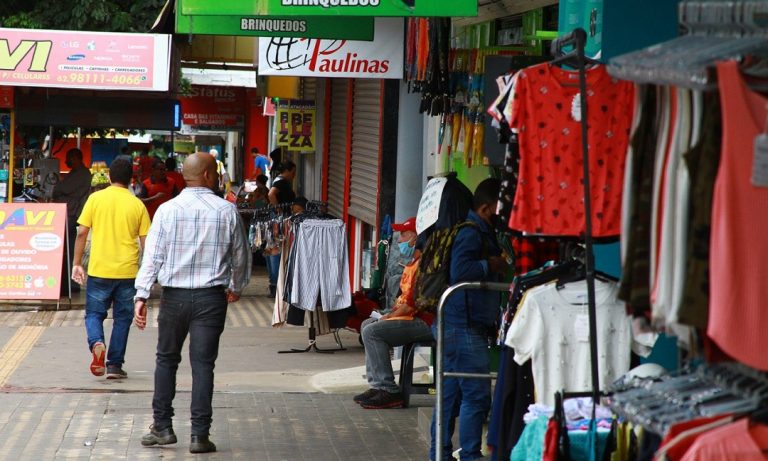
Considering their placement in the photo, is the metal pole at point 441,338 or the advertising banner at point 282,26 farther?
the advertising banner at point 282,26

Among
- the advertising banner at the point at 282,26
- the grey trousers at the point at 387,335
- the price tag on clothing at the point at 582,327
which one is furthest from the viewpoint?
the advertising banner at the point at 282,26

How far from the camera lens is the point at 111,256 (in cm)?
1042

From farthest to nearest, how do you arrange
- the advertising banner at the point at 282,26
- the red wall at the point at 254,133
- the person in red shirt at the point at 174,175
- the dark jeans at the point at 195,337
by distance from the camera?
the red wall at the point at 254,133, the person in red shirt at the point at 174,175, the advertising banner at the point at 282,26, the dark jeans at the point at 195,337

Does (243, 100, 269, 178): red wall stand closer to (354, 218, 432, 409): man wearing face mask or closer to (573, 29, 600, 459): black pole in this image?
(354, 218, 432, 409): man wearing face mask

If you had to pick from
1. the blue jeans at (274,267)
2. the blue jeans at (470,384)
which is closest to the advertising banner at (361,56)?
the blue jeans at (470,384)

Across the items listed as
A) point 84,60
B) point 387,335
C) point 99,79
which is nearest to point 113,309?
point 387,335

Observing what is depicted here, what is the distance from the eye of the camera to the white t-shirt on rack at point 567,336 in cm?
513

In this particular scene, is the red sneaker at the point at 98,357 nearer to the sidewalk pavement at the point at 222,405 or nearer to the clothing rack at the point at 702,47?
the sidewalk pavement at the point at 222,405

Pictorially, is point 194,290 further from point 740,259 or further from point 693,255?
point 740,259

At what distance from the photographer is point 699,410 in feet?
11.4

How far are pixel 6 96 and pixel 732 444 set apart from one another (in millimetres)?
13200

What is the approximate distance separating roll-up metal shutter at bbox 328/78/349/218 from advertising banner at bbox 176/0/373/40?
5.86 metres

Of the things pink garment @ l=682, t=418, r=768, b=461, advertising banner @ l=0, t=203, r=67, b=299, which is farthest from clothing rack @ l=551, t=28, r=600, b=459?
advertising banner @ l=0, t=203, r=67, b=299

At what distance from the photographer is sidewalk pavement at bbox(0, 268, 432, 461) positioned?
8.19 meters
